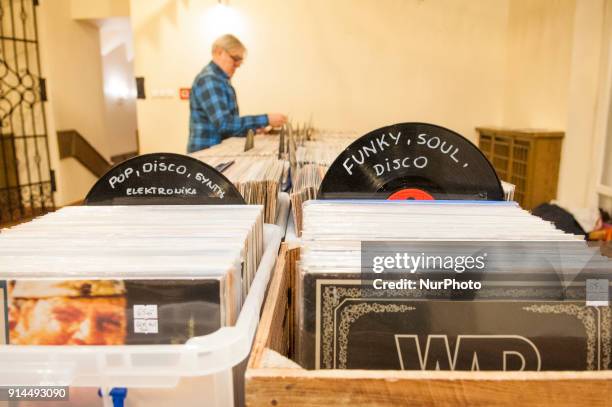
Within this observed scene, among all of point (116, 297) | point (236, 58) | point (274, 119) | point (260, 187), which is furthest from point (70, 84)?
point (116, 297)

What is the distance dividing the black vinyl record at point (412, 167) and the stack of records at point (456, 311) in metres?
0.25

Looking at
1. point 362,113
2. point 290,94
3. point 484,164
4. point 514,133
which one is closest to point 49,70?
point 290,94

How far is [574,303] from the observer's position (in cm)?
44

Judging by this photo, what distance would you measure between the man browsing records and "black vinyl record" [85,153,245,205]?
202 cm

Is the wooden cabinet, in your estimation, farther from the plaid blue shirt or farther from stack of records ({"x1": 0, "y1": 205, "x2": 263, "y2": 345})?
stack of records ({"x1": 0, "y1": 205, "x2": 263, "y2": 345})

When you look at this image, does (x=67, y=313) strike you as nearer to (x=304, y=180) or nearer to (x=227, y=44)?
(x=304, y=180)

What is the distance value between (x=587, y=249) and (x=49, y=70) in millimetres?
6018

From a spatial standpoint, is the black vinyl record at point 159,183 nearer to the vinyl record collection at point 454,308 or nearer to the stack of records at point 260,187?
the stack of records at point 260,187

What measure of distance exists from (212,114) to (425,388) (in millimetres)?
2501

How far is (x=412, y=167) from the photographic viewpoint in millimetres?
694

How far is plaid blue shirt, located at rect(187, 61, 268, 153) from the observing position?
2.72m

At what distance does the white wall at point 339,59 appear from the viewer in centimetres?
536

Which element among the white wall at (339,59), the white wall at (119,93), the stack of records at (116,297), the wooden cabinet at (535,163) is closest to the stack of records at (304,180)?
the stack of records at (116,297)

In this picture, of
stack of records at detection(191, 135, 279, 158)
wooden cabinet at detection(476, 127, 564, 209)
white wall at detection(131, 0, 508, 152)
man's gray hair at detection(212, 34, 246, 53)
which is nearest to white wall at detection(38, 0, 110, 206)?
white wall at detection(131, 0, 508, 152)
